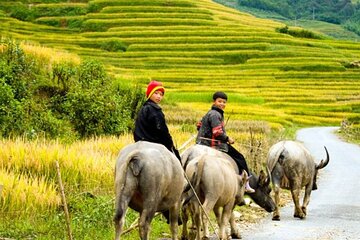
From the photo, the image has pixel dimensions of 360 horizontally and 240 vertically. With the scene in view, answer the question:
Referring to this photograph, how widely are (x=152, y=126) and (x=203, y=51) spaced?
3321 inches

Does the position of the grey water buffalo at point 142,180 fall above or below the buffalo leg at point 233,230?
above

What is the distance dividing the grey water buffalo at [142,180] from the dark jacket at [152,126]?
888mm

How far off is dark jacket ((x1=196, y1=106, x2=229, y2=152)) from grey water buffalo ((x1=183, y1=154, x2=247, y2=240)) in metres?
0.73

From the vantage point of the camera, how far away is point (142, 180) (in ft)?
28.0

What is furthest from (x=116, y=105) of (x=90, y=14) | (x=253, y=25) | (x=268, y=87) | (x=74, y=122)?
(x=253, y=25)

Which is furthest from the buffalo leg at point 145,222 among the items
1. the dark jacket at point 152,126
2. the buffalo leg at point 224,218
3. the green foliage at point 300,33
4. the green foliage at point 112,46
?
the green foliage at point 300,33

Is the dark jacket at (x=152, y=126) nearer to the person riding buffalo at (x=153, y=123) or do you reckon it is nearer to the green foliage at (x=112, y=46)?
the person riding buffalo at (x=153, y=123)

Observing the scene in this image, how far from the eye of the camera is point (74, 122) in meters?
21.1

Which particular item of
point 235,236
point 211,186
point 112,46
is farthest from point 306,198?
point 112,46

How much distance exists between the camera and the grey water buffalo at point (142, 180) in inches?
333

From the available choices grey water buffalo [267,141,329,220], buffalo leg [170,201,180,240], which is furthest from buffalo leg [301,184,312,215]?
buffalo leg [170,201,180,240]

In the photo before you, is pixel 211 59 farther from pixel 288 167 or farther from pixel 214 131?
pixel 214 131

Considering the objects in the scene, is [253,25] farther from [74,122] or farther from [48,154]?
[48,154]

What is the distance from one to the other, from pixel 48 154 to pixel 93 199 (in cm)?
136
